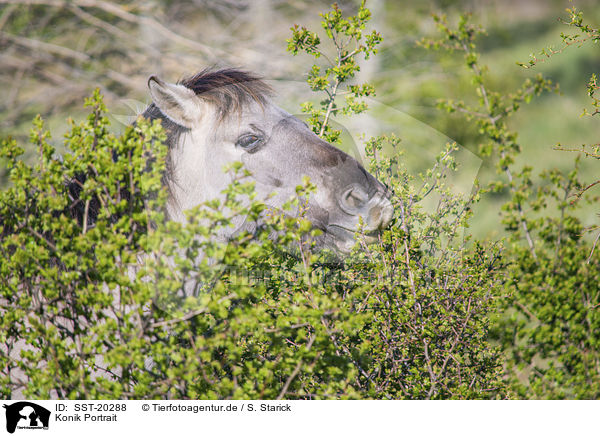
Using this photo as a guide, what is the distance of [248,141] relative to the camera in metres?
2.02

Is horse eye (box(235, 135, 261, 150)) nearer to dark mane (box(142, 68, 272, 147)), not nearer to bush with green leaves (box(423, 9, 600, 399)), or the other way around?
dark mane (box(142, 68, 272, 147))

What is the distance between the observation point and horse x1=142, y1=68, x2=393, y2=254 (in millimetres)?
1904

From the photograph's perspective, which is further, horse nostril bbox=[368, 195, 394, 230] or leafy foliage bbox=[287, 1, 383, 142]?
leafy foliage bbox=[287, 1, 383, 142]

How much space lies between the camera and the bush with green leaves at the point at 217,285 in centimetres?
146

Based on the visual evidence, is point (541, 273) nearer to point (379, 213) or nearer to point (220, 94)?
Answer: point (379, 213)

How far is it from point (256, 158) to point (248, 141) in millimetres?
89
